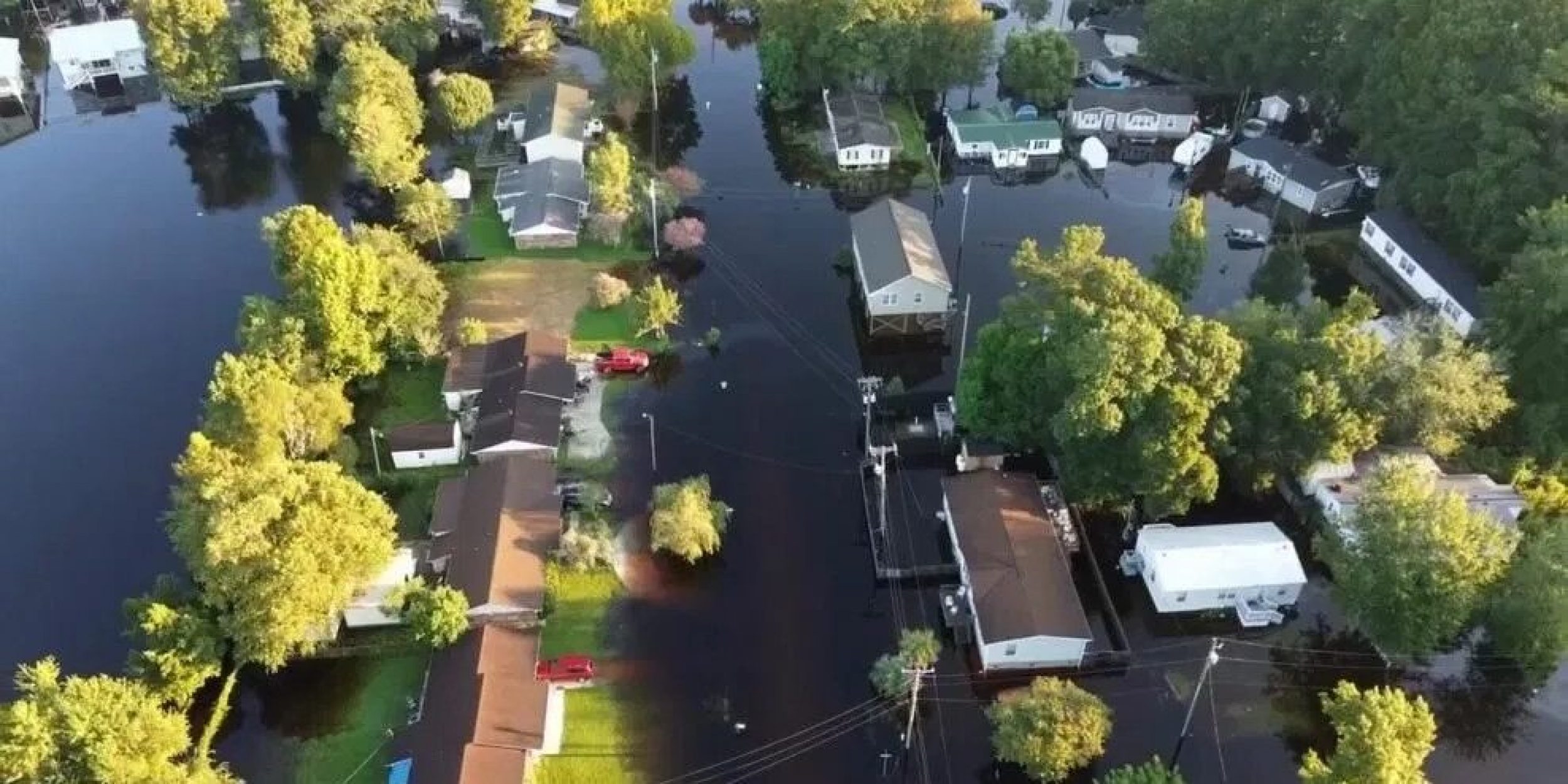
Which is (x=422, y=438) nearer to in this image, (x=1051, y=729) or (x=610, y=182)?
(x=610, y=182)

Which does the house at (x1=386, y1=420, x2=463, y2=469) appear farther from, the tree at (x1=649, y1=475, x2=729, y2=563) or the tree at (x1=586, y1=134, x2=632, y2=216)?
the tree at (x1=586, y1=134, x2=632, y2=216)

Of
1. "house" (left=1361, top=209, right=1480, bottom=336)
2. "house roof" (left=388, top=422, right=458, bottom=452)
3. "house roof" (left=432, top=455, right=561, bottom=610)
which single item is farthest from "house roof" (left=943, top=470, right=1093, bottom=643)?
"house" (left=1361, top=209, right=1480, bottom=336)

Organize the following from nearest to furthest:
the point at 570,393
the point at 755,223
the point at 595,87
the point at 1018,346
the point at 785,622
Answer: the point at 785,622 → the point at 1018,346 → the point at 570,393 → the point at 755,223 → the point at 595,87

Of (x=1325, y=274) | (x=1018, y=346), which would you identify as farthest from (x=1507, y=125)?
(x=1018, y=346)


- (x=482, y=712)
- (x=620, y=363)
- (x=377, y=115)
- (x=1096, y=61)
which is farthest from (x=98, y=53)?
(x=1096, y=61)

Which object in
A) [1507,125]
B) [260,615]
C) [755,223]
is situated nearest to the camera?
[260,615]

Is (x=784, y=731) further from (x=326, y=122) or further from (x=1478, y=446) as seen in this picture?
(x=326, y=122)
